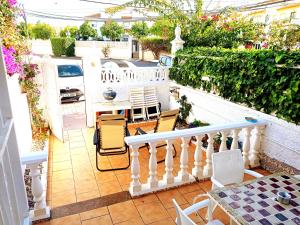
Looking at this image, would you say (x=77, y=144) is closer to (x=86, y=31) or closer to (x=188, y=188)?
(x=188, y=188)

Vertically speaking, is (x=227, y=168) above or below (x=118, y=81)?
below

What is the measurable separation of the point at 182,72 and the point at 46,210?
498 cm

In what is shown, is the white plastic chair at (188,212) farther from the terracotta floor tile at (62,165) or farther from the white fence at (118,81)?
the white fence at (118,81)

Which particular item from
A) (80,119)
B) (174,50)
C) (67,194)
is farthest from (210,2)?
(67,194)

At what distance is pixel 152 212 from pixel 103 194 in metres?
0.82

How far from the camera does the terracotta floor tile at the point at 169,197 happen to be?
3154mm

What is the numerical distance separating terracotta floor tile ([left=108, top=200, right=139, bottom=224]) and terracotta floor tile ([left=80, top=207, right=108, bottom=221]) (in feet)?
0.25

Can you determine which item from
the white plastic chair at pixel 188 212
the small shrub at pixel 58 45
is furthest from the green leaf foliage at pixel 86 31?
the white plastic chair at pixel 188 212

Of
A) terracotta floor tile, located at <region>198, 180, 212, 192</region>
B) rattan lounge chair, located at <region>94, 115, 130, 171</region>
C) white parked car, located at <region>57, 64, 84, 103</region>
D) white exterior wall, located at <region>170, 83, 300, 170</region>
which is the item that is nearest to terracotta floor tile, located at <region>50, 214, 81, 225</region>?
rattan lounge chair, located at <region>94, 115, 130, 171</region>

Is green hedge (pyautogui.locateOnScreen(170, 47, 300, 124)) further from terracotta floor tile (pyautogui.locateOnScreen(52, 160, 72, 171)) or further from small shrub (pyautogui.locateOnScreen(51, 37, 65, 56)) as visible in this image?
small shrub (pyautogui.locateOnScreen(51, 37, 65, 56))

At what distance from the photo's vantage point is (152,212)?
2988 millimetres

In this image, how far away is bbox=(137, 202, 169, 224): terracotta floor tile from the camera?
288 cm

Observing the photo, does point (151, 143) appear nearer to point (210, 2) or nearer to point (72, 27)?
point (210, 2)

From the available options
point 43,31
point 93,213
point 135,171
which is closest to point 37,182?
point 93,213
